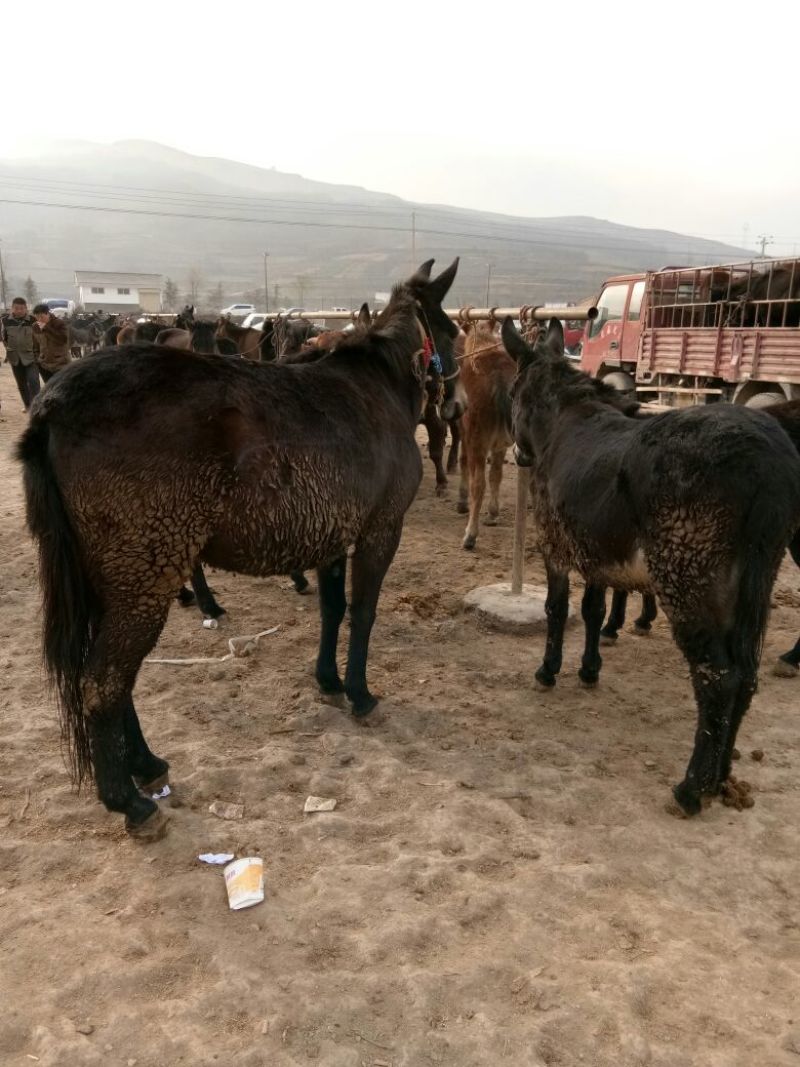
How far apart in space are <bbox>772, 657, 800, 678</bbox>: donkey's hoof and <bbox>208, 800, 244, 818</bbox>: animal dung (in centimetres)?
374

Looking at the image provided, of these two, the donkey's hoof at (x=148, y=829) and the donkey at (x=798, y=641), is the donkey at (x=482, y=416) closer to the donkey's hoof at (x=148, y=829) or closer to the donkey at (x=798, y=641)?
the donkey at (x=798, y=641)

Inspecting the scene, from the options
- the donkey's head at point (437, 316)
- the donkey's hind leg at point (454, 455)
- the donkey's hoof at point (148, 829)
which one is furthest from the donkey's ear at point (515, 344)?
the donkey's hind leg at point (454, 455)

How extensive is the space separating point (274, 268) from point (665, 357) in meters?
186

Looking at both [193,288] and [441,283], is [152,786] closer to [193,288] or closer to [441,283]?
[441,283]

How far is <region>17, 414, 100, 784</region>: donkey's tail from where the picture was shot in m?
2.90

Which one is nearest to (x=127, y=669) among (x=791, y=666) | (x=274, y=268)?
(x=791, y=666)

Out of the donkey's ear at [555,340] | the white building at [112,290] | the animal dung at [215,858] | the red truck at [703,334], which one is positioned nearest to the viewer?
the animal dung at [215,858]

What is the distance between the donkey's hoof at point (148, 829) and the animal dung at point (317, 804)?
664 mm

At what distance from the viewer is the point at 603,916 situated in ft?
8.86

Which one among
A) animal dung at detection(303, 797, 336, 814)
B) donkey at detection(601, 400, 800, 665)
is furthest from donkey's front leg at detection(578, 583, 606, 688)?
animal dung at detection(303, 797, 336, 814)

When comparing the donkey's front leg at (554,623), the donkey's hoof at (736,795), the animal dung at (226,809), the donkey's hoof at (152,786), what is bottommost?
the animal dung at (226,809)

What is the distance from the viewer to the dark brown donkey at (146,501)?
288 cm

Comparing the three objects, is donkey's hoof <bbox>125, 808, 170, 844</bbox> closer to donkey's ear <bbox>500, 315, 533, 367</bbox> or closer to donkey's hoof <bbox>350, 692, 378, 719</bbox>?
donkey's hoof <bbox>350, 692, 378, 719</bbox>

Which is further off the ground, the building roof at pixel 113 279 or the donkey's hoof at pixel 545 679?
the building roof at pixel 113 279
